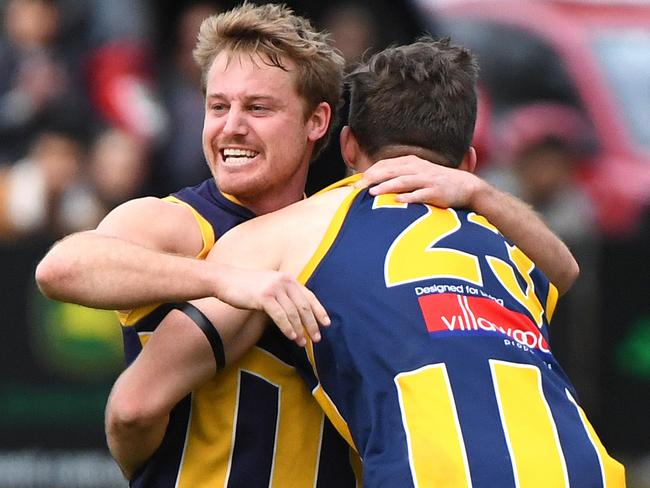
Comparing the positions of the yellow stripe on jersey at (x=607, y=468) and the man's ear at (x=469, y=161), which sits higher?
the man's ear at (x=469, y=161)

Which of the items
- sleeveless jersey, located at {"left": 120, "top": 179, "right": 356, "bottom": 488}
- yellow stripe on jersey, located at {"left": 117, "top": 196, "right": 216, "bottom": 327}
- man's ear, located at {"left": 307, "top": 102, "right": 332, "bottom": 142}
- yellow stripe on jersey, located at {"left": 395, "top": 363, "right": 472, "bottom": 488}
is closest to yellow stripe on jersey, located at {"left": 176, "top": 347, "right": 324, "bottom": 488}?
sleeveless jersey, located at {"left": 120, "top": 179, "right": 356, "bottom": 488}

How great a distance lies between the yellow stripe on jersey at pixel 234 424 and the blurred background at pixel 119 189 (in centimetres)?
472

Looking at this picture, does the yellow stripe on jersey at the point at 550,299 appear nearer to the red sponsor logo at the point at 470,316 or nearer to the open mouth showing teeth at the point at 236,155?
the red sponsor logo at the point at 470,316

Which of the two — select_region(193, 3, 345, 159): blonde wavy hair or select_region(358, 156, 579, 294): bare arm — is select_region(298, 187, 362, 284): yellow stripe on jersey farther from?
select_region(193, 3, 345, 159): blonde wavy hair

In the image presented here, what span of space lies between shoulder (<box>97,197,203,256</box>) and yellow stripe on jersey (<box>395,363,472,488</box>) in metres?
0.74

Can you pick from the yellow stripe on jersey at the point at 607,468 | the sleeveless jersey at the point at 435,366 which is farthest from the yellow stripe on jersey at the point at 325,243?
the yellow stripe on jersey at the point at 607,468

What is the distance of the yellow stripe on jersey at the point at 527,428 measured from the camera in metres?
3.29

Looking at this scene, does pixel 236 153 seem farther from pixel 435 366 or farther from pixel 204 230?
pixel 435 366

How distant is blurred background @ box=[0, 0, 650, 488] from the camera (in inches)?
334

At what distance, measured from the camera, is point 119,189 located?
9000 mm

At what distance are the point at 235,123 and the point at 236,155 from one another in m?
0.10

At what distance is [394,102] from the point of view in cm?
377

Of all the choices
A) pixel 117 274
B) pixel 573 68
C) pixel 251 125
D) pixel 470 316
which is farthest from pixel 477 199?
pixel 573 68

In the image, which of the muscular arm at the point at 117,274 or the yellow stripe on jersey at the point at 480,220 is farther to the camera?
the yellow stripe on jersey at the point at 480,220
